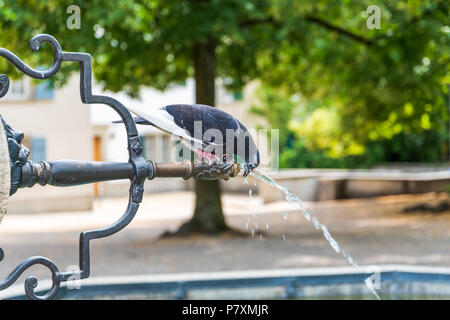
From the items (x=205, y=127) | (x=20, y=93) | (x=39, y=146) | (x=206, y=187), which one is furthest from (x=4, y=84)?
(x=20, y=93)

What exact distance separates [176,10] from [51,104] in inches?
414

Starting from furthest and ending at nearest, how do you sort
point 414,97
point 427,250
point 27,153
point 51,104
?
point 51,104 → point 414,97 → point 427,250 → point 27,153

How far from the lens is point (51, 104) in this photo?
19.7 metres

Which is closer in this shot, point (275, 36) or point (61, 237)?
point (275, 36)

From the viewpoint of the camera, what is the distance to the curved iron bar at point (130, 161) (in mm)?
2041

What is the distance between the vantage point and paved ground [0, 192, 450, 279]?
8750 millimetres

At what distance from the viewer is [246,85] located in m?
13.6

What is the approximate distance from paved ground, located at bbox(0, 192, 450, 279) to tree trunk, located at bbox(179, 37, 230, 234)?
46cm

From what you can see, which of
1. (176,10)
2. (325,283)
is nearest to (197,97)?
(176,10)

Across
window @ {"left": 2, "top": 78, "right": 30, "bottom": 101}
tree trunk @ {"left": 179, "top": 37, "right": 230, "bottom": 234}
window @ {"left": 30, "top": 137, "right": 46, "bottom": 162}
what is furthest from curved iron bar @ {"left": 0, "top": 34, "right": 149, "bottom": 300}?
window @ {"left": 2, "top": 78, "right": 30, "bottom": 101}

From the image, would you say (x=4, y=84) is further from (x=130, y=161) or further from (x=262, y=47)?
(x=262, y=47)

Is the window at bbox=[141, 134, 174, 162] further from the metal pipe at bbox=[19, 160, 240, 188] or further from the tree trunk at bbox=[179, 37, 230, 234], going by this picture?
the metal pipe at bbox=[19, 160, 240, 188]

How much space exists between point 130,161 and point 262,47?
10122mm

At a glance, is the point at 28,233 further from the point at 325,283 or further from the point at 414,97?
the point at 325,283
